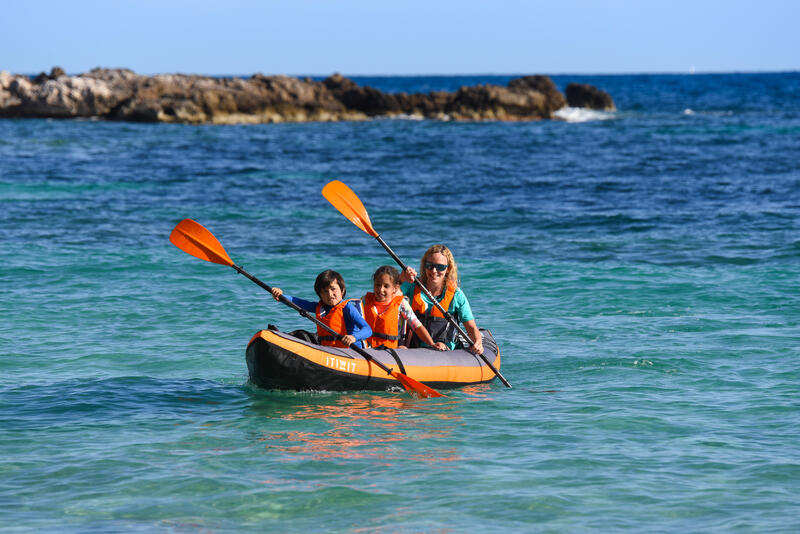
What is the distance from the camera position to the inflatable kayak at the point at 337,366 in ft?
25.3

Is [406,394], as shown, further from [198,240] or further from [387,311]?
[198,240]

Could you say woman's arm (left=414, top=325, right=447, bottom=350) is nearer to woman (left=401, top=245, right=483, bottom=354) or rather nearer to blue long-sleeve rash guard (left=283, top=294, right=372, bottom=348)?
woman (left=401, top=245, right=483, bottom=354)

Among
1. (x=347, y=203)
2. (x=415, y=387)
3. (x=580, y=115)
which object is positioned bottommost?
(x=415, y=387)

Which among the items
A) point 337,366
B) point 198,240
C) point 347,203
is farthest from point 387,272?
point 198,240

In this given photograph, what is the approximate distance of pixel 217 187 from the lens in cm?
2555

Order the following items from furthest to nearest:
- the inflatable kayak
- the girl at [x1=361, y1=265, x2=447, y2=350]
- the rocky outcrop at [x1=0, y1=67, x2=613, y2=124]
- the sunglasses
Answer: the rocky outcrop at [x1=0, y1=67, x2=613, y2=124] < the sunglasses < the girl at [x1=361, y1=265, x2=447, y2=350] < the inflatable kayak

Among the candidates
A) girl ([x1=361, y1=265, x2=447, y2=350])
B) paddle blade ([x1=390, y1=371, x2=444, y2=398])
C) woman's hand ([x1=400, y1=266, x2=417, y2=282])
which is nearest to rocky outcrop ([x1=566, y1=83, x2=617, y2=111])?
→ woman's hand ([x1=400, y1=266, x2=417, y2=282])

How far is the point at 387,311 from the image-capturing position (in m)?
8.37

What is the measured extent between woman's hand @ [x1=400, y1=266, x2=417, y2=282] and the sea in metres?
1.13

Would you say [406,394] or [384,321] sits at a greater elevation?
[384,321]

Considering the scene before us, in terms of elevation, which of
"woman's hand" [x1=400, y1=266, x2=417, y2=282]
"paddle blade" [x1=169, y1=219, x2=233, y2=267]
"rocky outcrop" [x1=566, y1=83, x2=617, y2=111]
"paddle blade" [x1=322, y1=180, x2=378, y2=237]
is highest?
"rocky outcrop" [x1=566, y1=83, x2=617, y2=111]

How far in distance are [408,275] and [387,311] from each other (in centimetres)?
41

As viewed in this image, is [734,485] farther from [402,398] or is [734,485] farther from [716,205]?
[716,205]

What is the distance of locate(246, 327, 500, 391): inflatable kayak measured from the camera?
25.3ft
